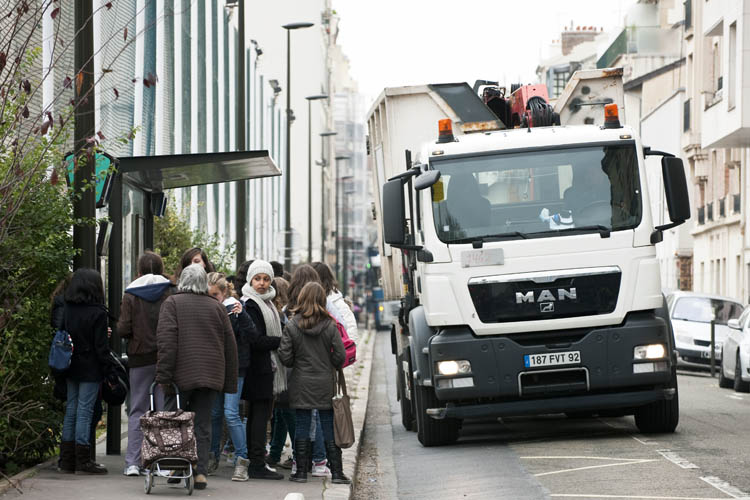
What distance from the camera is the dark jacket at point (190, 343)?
34.0 ft

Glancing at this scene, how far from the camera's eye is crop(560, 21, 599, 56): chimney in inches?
4213

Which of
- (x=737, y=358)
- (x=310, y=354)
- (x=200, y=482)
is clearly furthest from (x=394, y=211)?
(x=737, y=358)

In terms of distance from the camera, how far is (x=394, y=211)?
13.6 metres

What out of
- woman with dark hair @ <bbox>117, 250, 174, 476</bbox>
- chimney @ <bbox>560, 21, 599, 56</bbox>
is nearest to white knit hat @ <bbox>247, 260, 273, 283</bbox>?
woman with dark hair @ <bbox>117, 250, 174, 476</bbox>

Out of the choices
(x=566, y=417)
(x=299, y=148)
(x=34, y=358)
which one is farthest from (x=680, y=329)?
(x=299, y=148)

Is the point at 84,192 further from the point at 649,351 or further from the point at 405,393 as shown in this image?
the point at 405,393

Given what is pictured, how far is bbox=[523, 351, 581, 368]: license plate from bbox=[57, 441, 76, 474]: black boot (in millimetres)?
4631

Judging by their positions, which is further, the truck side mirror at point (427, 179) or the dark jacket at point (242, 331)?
the truck side mirror at point (427, 179)

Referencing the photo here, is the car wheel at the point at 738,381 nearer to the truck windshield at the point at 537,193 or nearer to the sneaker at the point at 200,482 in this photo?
the truck windshield at the point at 537,193

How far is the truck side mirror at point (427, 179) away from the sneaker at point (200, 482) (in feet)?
13.6

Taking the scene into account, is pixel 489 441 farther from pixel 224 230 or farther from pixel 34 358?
pixel 224 230

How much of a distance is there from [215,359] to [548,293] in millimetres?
4271

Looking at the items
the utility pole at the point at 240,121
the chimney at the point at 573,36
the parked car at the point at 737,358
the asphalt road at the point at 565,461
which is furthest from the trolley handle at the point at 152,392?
the chimney at the point at 573,36

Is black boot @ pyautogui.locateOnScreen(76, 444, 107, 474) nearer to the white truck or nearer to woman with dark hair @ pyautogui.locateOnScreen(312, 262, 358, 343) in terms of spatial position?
woman with dark hair @ pyautogui.locateOnScreen(312, 262, 358, 343)
